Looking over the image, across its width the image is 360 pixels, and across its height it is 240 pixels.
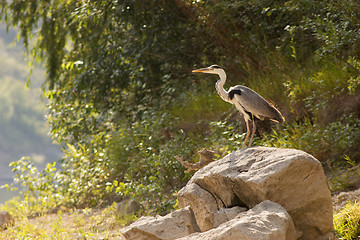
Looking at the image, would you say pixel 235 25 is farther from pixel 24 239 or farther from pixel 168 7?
pixel 24 239

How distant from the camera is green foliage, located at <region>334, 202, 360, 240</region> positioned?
11.6 ft

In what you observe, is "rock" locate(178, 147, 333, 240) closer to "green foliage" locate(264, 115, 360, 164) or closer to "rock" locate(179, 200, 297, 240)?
"rock" locate(179, 200, 297, 240)

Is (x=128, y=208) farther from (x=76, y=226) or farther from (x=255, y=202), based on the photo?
(x=255, y=202)

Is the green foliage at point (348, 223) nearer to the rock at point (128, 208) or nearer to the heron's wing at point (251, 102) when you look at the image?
the heron's wing at point (251, 102)

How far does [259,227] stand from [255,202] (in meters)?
0.58

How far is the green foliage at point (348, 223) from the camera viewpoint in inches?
139

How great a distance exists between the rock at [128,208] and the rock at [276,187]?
2.45m

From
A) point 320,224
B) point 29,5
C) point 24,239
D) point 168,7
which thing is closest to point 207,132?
point 168,7

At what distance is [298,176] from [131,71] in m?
5.83

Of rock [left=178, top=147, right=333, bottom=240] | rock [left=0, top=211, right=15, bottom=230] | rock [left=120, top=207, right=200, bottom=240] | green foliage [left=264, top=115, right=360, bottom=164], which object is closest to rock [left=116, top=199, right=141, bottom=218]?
rock [left=0, top=211, right=15, bottom=230]

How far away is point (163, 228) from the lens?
3.64 metres

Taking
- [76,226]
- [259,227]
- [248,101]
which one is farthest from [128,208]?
[259,227]

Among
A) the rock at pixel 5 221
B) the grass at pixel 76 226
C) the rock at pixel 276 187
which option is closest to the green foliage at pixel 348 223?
the rock at pixel 276 187

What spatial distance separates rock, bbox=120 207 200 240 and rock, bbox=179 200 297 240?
1.91 feet
